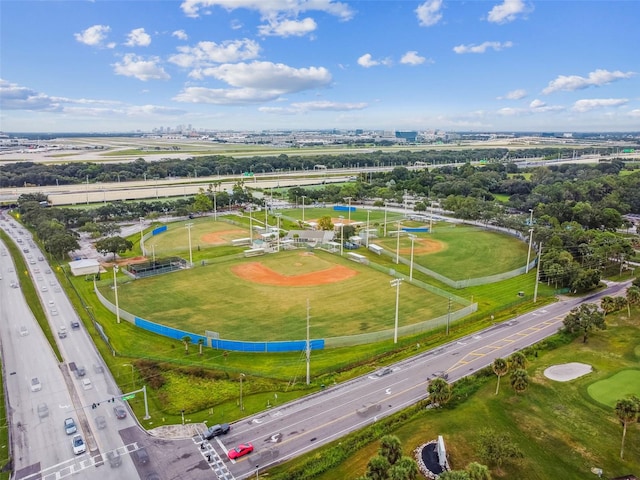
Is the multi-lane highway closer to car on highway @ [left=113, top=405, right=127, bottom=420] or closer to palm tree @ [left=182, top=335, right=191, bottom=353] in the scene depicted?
car on highway @ [left=113, top=405, right=127, bottom=420]

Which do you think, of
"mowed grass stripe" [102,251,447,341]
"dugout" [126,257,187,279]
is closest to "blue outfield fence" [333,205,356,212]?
"mowed grass stripe" [102,251,447,341]

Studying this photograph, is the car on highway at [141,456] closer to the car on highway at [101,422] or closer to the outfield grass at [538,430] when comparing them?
the car on highway at [101,422]

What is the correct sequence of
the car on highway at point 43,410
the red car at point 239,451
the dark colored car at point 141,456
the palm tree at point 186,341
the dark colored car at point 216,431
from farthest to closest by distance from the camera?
the palm tree at point 186,341, the car on highway at point 43,410, the dark colored car at point 216,431, the red car at point 239,451, the dark colored car at point 141,456

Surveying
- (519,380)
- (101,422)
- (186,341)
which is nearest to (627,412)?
(519,380)

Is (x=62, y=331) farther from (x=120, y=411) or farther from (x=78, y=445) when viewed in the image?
(x=78, y=445)

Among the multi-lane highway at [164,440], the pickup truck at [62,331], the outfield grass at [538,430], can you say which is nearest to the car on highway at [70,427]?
the multi-lane highway at [164,440]
